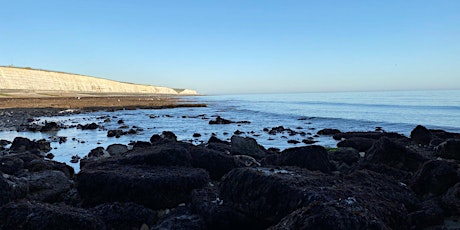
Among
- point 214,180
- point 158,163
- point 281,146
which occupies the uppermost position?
point 158,163

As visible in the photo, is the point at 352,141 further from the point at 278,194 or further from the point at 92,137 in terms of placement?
the point at 92,137

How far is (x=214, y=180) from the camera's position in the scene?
6438mm

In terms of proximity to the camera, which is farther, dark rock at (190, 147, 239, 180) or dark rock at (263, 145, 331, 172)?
dark rock at (190, 147, 239, 180)

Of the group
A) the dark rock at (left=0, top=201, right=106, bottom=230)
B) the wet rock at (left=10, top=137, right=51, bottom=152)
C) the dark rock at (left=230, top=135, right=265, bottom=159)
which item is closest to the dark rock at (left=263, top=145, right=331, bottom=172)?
the dark rock at (left=230, top=135, right=265, bottom=159)

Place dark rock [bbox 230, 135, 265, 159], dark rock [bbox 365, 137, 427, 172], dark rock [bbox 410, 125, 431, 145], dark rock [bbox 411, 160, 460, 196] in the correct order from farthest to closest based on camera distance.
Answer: dark rock [bbox 410, 125, 431, 145]
dark rock [bbox 230, 135, 265, 159]
dark rock [bbox 365, 137, 427, 172]
dark rock [bbox 411, 160, 460, 196]

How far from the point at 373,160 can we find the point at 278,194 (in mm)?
4743

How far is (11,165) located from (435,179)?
8.29m

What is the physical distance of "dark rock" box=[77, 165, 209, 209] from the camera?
484cm

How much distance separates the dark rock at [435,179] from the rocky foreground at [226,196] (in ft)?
0.04

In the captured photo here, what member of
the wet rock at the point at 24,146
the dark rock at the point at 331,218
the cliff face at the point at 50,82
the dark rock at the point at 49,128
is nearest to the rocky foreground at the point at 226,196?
the dark rock at the point at 331,218

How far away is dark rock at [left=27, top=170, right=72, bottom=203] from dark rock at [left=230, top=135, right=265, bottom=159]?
17.1ft

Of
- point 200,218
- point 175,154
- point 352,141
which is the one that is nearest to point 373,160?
point 175,154

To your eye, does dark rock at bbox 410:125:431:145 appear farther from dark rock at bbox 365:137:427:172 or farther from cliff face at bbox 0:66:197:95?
cliff face at bbox 0:66:197:95

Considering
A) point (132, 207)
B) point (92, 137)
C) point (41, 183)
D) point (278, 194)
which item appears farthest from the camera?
point (92, 137)
